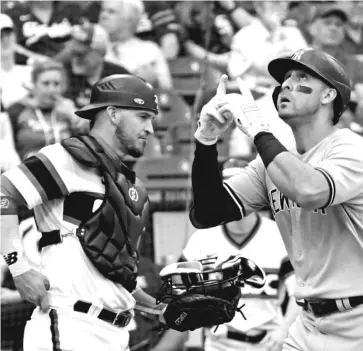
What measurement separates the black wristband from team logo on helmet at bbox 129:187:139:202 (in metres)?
0.98

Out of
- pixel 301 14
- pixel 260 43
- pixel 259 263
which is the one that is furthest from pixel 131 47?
pixel 259 263

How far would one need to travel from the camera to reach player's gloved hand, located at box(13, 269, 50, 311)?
12.8ft

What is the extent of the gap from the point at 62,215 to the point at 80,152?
291mm

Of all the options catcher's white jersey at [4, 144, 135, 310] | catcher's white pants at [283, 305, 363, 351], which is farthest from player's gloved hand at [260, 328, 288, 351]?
catcher's white pants at [283, 305, 363, 351]

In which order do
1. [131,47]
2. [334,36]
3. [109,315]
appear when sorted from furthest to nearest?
[334,36]
[131,47]
[109,315]

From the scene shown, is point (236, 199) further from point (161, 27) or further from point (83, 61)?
point (161, 27)

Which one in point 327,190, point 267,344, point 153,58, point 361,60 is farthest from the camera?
point 361,60

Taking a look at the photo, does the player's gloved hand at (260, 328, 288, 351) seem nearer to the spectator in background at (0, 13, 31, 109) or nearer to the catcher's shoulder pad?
the catcher's shoulder pad

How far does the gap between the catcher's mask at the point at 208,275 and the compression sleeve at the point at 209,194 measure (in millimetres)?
241

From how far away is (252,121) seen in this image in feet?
11.4

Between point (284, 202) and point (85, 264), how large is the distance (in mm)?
934

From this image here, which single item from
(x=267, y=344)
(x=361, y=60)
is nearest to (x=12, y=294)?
(x=267, y=344)

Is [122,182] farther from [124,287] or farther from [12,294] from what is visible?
[12,294]

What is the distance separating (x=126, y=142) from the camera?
4.28 metres
